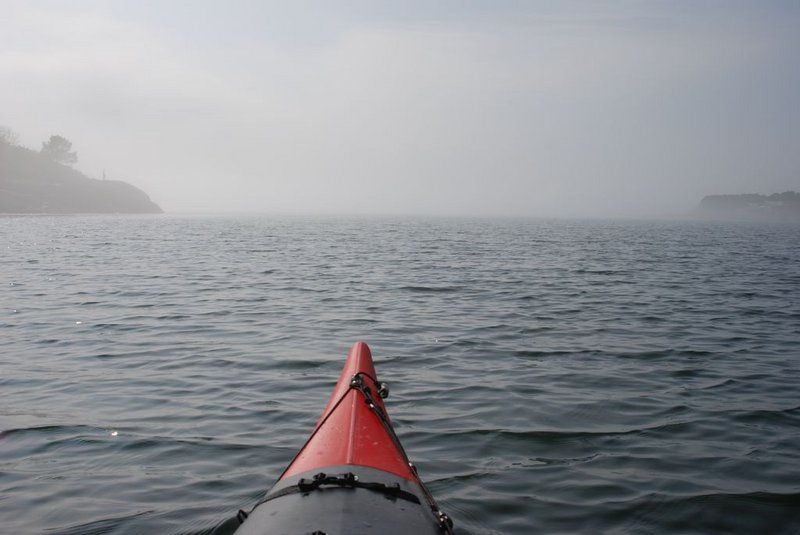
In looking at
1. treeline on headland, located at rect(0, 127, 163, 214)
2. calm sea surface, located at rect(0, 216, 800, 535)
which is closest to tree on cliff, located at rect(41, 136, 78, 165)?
treeline on headland, located at rect(0, 127, 163, 214)

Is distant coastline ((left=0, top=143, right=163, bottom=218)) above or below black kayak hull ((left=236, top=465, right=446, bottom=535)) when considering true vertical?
above

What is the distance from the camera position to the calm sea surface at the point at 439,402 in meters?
5.83

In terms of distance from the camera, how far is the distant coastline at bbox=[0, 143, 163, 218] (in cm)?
11488

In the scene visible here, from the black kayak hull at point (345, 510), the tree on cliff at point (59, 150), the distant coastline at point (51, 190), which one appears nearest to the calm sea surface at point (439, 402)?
the black kayak hull at point (345, 510)

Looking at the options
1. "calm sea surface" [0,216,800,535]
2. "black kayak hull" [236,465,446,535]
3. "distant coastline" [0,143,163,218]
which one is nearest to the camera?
"black kayak hull" [236,465,446,535]

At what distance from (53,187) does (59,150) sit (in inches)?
1454

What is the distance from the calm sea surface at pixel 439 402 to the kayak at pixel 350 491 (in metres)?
1.19

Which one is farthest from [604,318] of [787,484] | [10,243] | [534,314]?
[10,243]

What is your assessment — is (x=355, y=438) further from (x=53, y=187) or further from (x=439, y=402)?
(x=53, y=187)

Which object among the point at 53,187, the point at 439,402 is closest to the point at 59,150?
the point at 53,187

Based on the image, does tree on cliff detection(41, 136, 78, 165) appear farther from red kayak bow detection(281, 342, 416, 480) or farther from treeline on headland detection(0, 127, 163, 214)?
red kayak bow detection(281, 342, 416, 480)

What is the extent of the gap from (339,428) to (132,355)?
23.8 ft

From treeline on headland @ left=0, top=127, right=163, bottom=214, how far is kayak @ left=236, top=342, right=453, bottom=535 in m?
119

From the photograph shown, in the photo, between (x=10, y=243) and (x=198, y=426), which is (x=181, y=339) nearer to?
(x=198, y=426)
